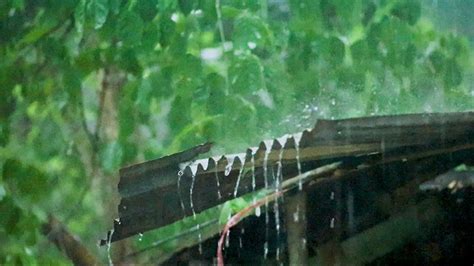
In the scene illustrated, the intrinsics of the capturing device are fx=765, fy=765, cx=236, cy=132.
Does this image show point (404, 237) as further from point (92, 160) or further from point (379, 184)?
point (92, 160)

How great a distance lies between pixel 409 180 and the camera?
4.97 feet

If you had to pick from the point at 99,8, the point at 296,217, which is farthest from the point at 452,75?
the point at 99,8

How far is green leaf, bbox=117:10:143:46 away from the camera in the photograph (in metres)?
1.78

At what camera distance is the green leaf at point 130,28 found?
1.78m

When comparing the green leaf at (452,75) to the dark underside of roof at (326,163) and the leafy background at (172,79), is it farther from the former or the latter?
the dark underside of roof at (326,163)

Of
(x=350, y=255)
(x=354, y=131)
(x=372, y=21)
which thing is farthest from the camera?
(x=372, y=21)

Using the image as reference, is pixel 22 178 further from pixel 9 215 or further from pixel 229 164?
pixel 229 164

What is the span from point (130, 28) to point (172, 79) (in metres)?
0.16

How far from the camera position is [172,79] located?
6.12 feet

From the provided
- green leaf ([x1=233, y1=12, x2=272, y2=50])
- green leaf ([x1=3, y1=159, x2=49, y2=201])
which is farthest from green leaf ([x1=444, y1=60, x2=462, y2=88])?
green leaf ([x1=3, y1=159, x2=49, y2=201])

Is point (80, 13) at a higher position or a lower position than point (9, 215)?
higher

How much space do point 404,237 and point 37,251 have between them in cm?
92

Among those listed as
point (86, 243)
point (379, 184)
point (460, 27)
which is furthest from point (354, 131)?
point (86, 243)

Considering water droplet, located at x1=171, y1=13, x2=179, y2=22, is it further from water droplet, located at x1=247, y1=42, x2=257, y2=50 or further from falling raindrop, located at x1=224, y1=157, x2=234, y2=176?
falling raindrop, located at x1=224, y1=157, x2=234, y2=176
